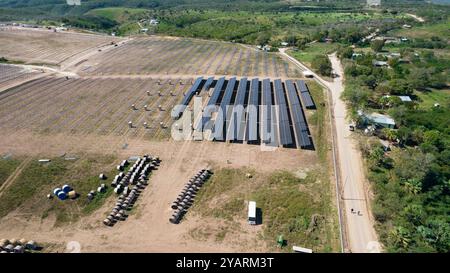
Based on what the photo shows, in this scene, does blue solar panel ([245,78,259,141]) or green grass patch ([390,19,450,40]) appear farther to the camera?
green grass patch ([390,19,450,40])

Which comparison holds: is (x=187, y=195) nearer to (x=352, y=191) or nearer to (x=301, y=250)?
(x=301, y=250)

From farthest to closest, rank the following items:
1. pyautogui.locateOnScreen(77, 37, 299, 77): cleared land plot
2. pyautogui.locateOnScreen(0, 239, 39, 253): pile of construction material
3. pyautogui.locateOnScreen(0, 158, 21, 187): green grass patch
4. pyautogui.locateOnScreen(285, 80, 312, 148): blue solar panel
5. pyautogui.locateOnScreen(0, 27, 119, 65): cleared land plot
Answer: pyautogui.locateOnScreen(0, 27, 119, 65): cleared land plot < pyautogui.locateOnScreen(77, 37, 299, 77): cleared land plot < pyautogui.locateOnScreen(285, 80, 312, 148): blue solar panel < pyautogui.locateOnScreen(0, 158, 21, 187): green grass patch < pyautogui.locateOnScreen(0, 239, 39, 253): pile of construction material

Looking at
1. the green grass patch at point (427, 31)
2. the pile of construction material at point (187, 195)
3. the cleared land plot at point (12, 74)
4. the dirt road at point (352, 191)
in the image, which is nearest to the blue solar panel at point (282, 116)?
the dirt road at point (352, 191)

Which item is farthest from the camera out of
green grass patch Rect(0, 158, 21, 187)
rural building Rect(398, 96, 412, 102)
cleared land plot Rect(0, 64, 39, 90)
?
cleared land plot Rect(0, 64, 39, 90)

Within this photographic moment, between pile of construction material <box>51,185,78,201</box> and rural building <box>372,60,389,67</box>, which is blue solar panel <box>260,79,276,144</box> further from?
rural building <box>372,60,389,67</box>

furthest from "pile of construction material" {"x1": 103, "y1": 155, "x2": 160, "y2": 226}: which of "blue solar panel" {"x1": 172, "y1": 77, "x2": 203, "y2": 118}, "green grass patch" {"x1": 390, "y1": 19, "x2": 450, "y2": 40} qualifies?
"green grass patch" {"x1": 390, "y1": 19, "x2": 450, "y2": 40}
